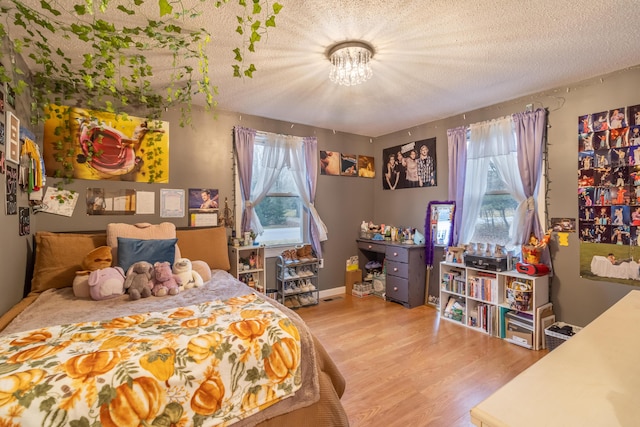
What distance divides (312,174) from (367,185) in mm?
1117

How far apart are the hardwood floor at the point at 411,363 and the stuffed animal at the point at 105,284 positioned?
1781mm

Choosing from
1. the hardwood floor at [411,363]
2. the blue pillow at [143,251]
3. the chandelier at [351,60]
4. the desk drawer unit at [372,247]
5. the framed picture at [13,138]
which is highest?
the chandelier at [351,60]

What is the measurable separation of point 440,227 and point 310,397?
294 centimetres

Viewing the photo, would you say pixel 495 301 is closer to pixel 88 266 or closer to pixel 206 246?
pixel 206 246

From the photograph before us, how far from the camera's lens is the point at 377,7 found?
179 cm

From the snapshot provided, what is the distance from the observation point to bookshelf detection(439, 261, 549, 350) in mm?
2799

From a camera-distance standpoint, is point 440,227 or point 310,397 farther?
point 440,227

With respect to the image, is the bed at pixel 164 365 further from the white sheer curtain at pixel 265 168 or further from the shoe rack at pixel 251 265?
the white sheer curtain at pixel 265 168

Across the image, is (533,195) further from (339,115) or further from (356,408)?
(356,408)

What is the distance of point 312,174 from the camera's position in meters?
4.14

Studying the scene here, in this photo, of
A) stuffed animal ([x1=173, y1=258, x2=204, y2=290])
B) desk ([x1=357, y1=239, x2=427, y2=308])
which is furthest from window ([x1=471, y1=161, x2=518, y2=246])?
stuffed animal ([x1=173, y1=258, x2=204, y2=290])

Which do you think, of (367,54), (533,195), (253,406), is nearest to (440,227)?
(533,195)

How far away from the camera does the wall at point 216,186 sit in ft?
7.73

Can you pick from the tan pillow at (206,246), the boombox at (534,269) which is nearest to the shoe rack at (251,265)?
the tan pillow at (206,246)
